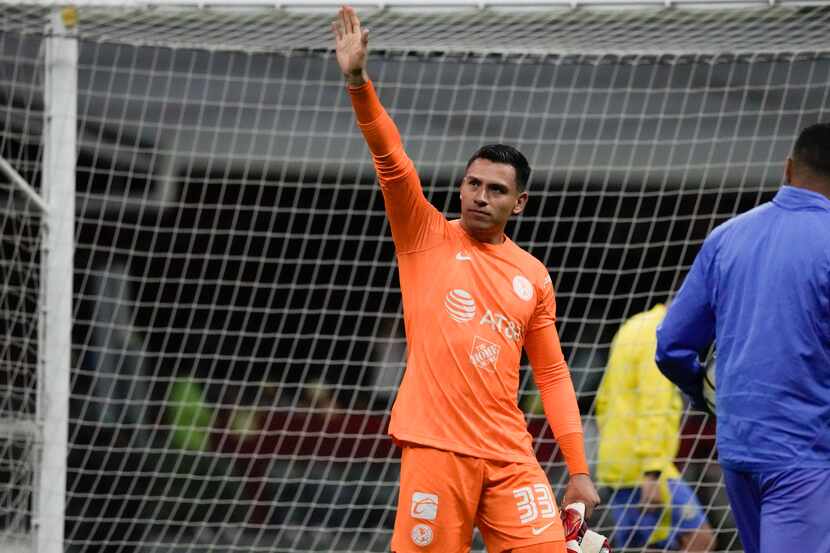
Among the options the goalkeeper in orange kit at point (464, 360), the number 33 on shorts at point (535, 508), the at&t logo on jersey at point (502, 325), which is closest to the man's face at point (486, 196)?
the goalkeeper in orange kit at point (464, 360)

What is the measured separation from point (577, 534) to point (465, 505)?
0.42 metres

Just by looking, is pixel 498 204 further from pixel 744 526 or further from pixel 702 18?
pixel 702 18

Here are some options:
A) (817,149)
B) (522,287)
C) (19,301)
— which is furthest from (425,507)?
(19,301)

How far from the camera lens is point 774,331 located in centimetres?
346

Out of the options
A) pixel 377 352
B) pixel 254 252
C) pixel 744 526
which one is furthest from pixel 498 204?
pixel 254 252

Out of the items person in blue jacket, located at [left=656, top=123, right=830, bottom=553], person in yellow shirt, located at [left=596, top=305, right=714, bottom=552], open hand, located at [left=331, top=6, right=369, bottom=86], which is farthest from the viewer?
person in yellow shirt, located at [left=596, top=305, right=714, bottom=552]

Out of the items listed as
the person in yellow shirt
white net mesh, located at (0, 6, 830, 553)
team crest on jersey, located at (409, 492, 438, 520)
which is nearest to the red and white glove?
team crest on jersey, located at (409, 492, 438, 520)

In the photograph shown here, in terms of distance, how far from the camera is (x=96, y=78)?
26.2ft

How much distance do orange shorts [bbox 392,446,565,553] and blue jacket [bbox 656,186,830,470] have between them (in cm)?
62

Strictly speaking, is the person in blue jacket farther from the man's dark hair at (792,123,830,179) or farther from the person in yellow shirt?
the person in yellow shirt

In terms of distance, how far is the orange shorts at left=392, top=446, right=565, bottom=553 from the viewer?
12.4 ft

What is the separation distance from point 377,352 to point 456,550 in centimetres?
511

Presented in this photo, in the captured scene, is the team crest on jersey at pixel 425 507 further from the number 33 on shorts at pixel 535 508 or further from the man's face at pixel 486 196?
the man's face at pixel 486 196

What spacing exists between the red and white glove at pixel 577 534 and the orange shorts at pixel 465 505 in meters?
0.08
